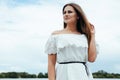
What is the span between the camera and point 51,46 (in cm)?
454

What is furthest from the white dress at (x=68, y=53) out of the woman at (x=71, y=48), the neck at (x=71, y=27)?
the neck at (x=71, y=27)

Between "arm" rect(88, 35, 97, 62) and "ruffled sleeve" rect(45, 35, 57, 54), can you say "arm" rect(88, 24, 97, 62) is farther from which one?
"ruffled sleeve" rect(45, 35, 57, 54)

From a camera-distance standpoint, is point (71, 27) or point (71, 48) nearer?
point (71, 48)

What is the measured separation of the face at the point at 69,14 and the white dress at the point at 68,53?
0.56ft

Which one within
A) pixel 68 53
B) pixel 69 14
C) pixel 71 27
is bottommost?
pixel 68 53

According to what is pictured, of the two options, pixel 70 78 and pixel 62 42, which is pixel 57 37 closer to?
pixel 62 42

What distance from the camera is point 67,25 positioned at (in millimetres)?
4633

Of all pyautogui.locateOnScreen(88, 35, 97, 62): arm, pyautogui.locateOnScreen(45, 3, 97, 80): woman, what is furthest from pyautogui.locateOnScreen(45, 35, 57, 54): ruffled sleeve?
pyautogui.locateOnScreen(88, 35, 97, 62): arm

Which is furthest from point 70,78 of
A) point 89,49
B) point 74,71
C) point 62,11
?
point 62,11

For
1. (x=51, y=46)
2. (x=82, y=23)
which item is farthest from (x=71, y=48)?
(x=82, y=23)

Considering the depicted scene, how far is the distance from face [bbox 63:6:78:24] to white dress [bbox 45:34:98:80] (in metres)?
0.17

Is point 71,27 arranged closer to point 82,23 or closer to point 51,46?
point 82,23

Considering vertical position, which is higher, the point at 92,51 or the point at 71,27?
the point at 71,27

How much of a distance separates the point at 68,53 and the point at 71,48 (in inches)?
2.7
